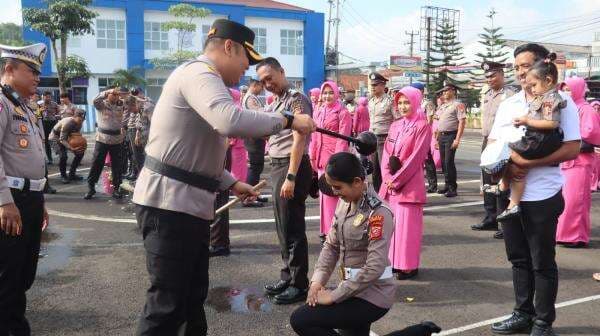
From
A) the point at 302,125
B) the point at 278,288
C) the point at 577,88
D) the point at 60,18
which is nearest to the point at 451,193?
the point at 577,88

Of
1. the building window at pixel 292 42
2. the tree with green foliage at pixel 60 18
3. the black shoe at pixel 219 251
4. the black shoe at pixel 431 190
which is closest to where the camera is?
the black shoe at pixel 219 251

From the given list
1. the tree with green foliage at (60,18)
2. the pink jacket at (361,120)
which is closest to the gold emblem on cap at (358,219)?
the pink jacket at (361,120)

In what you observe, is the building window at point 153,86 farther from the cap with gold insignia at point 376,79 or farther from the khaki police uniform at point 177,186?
the khaki police uniform at point 177,186

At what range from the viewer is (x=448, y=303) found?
4410 millimetres

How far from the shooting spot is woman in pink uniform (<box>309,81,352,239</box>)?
6254 mm

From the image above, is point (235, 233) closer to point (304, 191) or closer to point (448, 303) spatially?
Answer: point (304, 191)

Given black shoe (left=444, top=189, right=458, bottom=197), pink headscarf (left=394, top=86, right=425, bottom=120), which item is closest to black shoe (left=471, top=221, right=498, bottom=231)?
black shoe (left=444, top=189, right=458, bottom=197)

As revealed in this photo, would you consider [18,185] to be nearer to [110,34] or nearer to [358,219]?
[358,219]

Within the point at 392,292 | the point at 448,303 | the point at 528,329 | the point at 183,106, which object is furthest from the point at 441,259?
the point at 183,106

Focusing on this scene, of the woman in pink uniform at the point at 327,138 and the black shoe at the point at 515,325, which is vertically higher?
the woman in pink uniform at the point at 327,138

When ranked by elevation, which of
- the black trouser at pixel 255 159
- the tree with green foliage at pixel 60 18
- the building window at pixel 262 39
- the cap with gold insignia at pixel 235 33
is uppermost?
the building window at pixel 262 39

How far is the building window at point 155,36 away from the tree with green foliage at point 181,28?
1.93ft

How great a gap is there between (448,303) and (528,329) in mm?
736

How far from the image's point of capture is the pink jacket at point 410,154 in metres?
4.91
